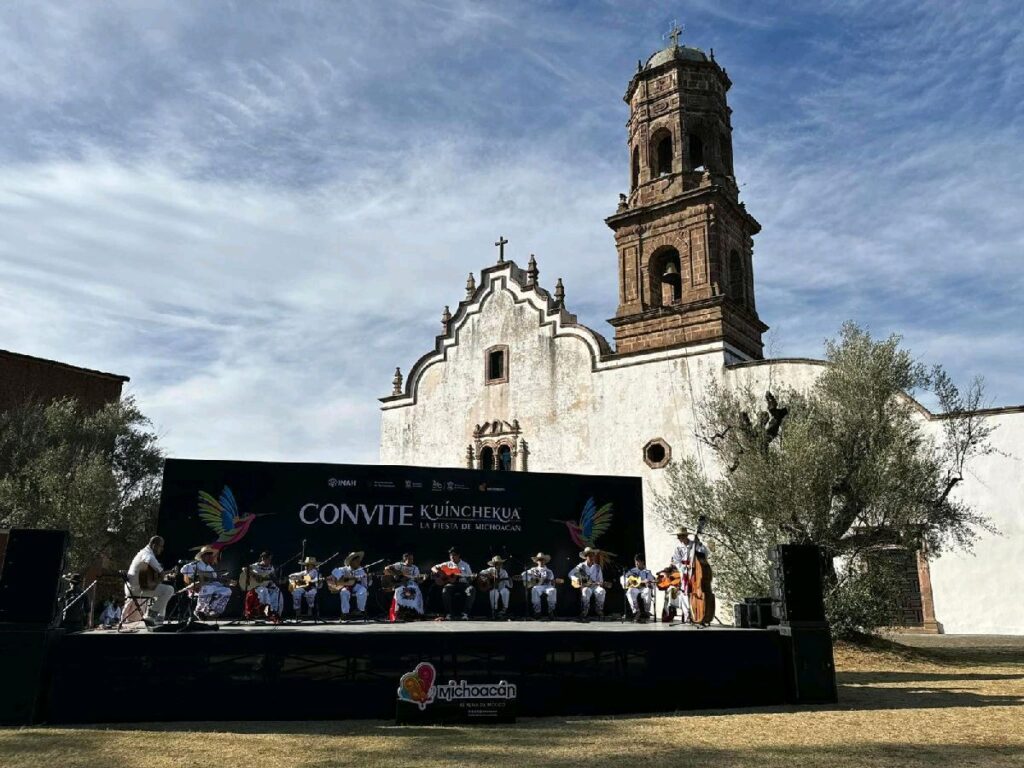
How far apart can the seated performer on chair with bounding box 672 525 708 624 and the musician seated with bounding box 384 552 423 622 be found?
481cm

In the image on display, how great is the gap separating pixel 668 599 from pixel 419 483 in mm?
5578

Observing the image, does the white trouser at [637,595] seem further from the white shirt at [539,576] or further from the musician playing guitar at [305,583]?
the musician playing guitar at [305,583]

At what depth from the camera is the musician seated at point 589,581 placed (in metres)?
16.3

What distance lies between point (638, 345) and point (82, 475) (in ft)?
56.8

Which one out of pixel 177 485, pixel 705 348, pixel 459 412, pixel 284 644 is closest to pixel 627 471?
pixel 705 348

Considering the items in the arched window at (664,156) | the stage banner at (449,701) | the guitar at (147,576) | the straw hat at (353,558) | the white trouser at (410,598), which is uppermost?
the arched window at (664,156)

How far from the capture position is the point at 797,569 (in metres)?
10.9

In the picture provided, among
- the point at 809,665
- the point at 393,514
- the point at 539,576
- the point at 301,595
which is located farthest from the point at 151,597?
the point at 809,665

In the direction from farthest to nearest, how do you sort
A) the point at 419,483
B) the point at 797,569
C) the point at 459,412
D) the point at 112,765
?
1. the point at 459,412
2. the point at 419,483
3. the point at 797,569
4. the point at 112,765

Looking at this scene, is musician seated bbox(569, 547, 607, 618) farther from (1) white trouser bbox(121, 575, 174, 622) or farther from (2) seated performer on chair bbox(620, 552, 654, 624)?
(1) white trouser bbox(121, 575, 174, 622)

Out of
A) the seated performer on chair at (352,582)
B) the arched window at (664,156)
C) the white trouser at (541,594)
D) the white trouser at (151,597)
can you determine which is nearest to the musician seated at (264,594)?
the seated performer on chair at (352,582)

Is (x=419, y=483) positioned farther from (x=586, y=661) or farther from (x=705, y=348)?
(x=705, y=348)

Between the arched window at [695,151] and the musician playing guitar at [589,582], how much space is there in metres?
16.8

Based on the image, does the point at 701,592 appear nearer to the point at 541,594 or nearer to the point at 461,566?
the point at 541,594
